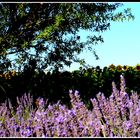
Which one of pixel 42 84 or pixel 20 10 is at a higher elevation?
pixel 20 10

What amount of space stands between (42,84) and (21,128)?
19.3 feet

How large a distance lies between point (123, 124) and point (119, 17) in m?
5.95

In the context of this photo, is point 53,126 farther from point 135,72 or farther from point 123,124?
point 135,72

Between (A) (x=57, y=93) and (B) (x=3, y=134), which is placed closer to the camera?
(B) (x=3, y=134)

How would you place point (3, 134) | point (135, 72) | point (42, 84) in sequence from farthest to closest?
point (135, 72) → point (42, 84) → point (3, 134)

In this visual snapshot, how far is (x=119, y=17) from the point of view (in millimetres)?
9531

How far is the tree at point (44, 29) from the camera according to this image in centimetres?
962

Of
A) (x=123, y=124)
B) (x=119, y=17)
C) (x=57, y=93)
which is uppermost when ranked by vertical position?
(x=119, y=17)

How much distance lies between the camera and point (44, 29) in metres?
9.66

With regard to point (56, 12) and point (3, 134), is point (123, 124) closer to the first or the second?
point (3, 134)

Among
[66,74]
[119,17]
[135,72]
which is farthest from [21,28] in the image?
[135,72]

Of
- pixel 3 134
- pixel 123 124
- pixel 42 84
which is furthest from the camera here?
pixel 42 84

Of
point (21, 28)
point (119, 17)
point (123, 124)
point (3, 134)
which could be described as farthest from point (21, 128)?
point (21, 28)

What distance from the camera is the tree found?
9623mm
